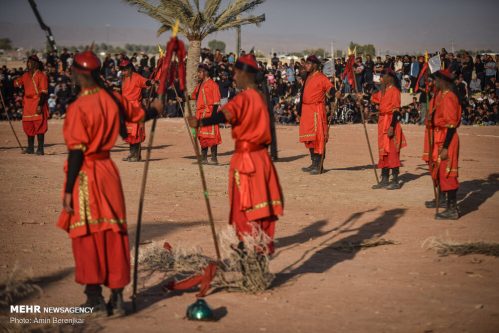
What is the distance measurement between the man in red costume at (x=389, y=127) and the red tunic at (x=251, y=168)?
628 cm

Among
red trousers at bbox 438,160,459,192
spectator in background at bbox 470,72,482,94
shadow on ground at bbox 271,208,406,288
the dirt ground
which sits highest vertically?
spectator in background at bbox 470,72,482,94

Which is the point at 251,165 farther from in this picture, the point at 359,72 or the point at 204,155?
the point at 359,72

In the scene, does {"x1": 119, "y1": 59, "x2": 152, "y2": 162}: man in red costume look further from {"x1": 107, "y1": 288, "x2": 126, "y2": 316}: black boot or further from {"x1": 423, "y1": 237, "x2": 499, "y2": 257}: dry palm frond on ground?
{"x1": 107, "y1": 288, "x2": 126, "y2": 316}: black boot

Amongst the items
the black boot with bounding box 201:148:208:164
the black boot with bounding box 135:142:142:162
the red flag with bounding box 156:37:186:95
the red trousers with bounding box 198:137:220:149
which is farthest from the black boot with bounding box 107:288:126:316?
the black boot with bounding box 135:142:142:162

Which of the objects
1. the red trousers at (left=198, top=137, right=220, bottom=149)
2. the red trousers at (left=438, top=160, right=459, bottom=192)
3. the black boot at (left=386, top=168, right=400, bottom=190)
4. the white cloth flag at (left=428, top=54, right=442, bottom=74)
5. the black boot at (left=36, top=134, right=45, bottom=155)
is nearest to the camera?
the red trousers at (left=438, top=160, right=459, bottom=192)

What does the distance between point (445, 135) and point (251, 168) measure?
4.57m

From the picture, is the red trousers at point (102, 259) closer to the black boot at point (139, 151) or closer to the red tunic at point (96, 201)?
the red tunic at point (96, 201)

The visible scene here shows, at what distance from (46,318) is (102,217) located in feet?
3.20

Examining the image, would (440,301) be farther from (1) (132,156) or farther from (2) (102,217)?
(1) (132,156)

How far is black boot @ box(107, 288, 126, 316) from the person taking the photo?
20.7 ft

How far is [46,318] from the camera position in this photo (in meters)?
6.20

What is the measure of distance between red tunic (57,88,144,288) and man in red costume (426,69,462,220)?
5.56 m

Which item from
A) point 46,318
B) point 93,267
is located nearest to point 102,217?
point 93,267

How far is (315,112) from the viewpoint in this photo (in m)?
14.6
